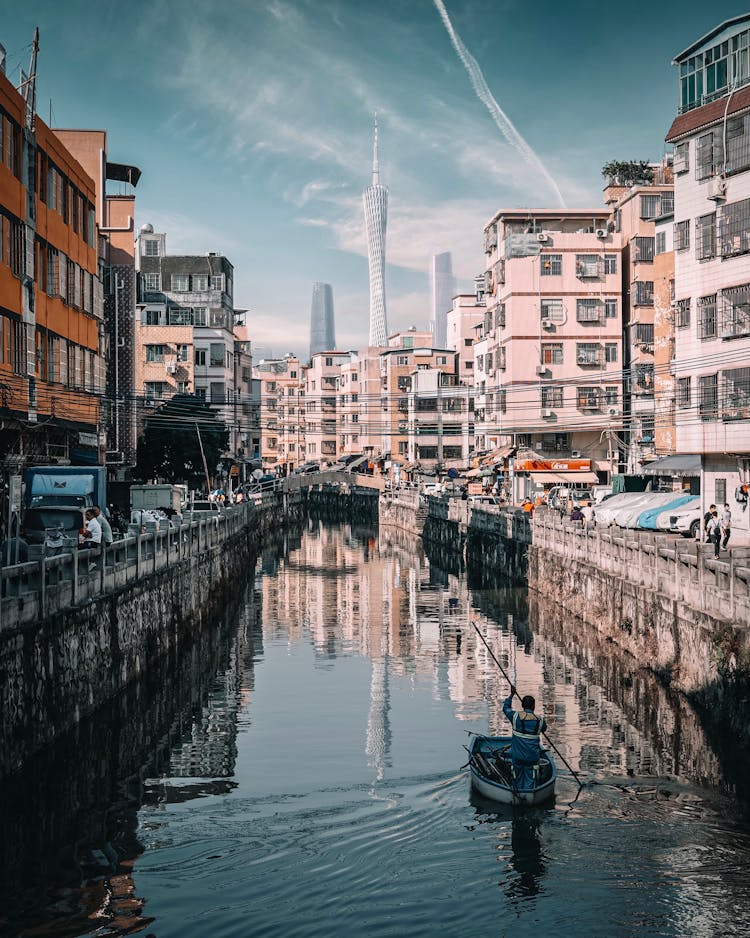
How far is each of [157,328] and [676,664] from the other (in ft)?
251

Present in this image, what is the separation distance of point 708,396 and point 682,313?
14.9 feet

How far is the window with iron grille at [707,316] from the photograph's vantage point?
1810 inches

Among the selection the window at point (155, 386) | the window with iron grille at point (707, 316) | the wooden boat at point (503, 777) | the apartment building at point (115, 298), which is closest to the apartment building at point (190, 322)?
the window at point (155, 386)

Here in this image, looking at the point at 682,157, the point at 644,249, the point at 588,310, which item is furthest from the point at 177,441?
the point at 682,157

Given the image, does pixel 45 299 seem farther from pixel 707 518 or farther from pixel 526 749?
pixel 526 749

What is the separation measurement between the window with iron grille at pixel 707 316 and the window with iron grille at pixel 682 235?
2.59 m

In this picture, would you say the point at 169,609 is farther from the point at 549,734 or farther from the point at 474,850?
the point at 474,850

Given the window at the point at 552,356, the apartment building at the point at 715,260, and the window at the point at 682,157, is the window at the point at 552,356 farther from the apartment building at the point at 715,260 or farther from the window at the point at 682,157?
the window at the point at 682,157

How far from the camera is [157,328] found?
100812 mm

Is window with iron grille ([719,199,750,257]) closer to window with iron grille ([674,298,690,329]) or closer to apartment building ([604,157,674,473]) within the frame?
window with iron grille ([674,298,690,329])

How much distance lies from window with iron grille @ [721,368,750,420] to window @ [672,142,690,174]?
9.52 m

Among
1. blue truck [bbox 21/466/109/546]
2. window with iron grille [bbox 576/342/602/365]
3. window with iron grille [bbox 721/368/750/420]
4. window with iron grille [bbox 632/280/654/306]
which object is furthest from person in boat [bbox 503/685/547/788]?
window with iron grille [bbox 632/280/654/306]

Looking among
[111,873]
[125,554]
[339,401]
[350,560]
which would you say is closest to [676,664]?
[125,554]

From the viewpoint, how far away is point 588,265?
271 feet
